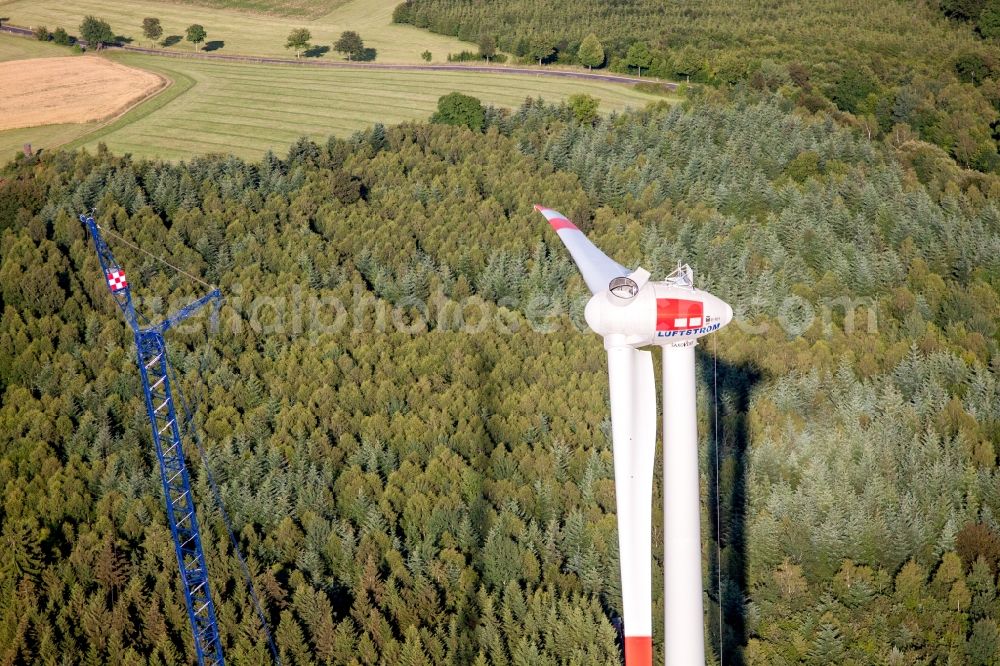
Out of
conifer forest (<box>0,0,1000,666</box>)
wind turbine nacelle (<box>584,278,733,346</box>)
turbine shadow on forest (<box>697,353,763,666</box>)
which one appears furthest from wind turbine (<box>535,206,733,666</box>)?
conifer forest (<box>0,0,1000,666</box>)

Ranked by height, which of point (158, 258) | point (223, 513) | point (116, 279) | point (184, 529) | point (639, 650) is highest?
point (116, 279)

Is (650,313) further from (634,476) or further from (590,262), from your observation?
(590,262)

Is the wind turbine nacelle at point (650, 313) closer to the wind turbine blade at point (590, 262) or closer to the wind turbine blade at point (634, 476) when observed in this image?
the wind turbine blade at point (634, 476)

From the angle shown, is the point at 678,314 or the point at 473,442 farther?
the point at 473,442

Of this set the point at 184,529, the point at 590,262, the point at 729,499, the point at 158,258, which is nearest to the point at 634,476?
the point at 590,262

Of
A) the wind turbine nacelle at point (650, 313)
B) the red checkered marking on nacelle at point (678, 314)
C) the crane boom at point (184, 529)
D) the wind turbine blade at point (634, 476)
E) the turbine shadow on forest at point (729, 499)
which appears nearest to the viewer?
the wind turbine nacelle at point (650, 313)

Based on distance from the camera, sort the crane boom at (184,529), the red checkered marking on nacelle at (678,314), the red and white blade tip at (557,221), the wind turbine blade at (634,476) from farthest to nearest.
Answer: the crane boom at (184,529) < the red and white blade tip at (557,221) < the wind turbine blade at (634,476) < the red checkered marking on nacelle at (678,314)

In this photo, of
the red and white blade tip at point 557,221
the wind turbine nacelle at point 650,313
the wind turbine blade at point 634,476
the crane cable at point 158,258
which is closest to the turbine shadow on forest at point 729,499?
the red and white blade tip at point 557,221
